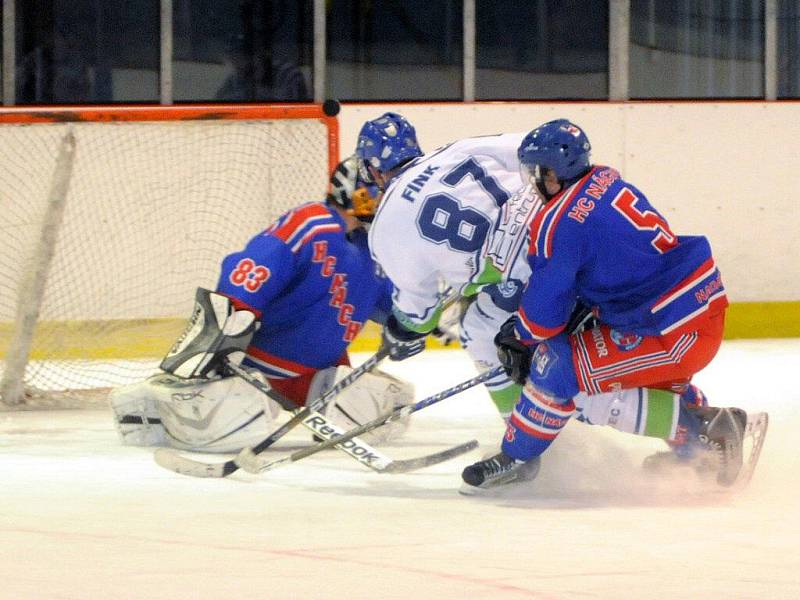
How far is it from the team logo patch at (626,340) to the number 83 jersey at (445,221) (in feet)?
1.00

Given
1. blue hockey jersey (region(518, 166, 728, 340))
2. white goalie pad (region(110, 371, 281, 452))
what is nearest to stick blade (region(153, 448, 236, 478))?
white goalie pad (region(110, 371, 281, 452))

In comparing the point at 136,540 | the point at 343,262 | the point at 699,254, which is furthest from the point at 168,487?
the point at 699,254

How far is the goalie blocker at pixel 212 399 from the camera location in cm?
403

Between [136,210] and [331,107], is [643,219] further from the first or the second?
[136,210]

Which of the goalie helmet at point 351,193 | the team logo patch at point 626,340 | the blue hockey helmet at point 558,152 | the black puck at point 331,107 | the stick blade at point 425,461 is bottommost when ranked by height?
the stick blade at point 425,461

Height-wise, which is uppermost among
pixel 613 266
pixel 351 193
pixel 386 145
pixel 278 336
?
pixel 386 145

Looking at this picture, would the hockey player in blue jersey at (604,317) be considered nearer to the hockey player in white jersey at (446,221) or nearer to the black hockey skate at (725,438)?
the black hockey skate at (725,438)

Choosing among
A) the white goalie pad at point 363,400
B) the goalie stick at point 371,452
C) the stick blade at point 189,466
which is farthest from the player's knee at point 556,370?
the white goalie pad at point 363,400

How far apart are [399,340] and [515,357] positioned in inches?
18.3

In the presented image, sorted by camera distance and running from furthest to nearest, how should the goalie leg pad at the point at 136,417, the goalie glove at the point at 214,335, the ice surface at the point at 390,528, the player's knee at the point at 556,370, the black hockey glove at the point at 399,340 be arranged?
the goalie leg pad at the point at 136,417
the goalie glove at the point at 214,335
the black hockey glove at the point at 399,340
the player's knee at the point at 556,370
the ice surface at the point at 390,528

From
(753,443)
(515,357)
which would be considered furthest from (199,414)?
(753,443)

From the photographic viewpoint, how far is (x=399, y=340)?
12.4 ft

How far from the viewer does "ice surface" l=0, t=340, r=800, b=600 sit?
100.0 inches

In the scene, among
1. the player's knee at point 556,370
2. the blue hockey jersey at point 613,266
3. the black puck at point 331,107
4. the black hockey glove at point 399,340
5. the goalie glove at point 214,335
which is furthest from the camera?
the black puck at point 331,107
